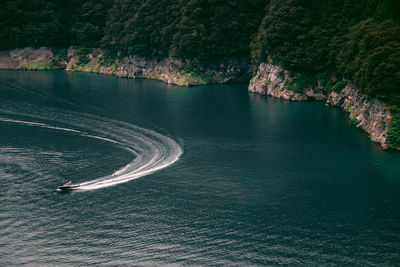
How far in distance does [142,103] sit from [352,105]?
55858 millimetres

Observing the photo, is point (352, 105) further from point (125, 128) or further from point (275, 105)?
point (125, 128)

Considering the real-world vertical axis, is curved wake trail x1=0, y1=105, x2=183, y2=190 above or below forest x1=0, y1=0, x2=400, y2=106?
below

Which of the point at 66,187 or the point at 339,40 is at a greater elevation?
the point at 339,40

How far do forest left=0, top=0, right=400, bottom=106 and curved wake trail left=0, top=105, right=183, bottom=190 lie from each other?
46150mm

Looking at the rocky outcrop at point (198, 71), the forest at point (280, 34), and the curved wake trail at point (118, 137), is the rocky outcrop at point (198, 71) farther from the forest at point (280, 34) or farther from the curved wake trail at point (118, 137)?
the curved wake trail at point (118, 137)

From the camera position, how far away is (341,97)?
122m

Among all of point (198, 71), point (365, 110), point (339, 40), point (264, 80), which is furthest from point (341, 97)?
point (198, 71)

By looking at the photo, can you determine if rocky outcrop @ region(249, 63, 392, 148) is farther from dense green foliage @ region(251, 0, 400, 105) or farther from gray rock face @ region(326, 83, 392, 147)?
dense green foliage @ region(251, 0, 400, 105)

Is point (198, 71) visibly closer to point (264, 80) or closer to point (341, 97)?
point (264, 80)

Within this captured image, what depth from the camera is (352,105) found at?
113 meters

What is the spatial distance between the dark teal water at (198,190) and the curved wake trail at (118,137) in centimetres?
43

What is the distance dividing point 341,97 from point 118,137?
62193mm

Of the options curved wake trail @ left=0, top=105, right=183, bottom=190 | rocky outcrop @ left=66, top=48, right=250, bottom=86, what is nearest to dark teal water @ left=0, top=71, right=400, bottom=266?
curved wake trail @ left=0, top=105, right=183, bottom=190

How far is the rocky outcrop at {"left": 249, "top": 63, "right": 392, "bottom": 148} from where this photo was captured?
9338cm
